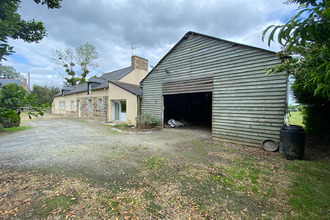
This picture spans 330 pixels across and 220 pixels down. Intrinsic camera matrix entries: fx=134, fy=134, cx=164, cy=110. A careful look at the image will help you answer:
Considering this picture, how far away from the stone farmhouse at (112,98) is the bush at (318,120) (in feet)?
35.0

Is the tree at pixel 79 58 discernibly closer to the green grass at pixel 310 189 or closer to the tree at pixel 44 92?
the tree at pixel 44 92

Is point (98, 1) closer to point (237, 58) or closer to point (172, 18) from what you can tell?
point (172, 18)

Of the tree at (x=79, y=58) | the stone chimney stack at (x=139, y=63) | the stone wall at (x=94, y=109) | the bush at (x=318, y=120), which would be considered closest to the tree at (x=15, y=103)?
the bush at (x=318, y=120)

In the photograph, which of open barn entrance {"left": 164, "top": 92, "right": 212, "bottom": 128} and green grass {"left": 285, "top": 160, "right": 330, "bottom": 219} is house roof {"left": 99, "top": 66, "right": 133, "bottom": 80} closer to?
open barn entrance {"left": 164, "top": 92, "right": 212, "bottom": 128}

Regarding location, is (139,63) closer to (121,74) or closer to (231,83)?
(121,74)

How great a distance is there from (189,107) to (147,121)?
7255 mm

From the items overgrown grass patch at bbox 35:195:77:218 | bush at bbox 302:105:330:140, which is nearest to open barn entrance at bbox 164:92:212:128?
bush at bbox 302:105:330:140

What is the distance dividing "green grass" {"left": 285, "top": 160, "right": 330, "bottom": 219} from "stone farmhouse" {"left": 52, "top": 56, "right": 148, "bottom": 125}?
9.27m

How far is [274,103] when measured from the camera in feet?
16.6

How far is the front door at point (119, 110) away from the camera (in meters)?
12.2

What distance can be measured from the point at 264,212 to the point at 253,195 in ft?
1.42

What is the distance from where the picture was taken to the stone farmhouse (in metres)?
11.1

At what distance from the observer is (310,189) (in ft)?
8.93

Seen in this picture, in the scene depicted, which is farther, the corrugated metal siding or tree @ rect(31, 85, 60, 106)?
tree @ rect(31, 85, 60, 106)
